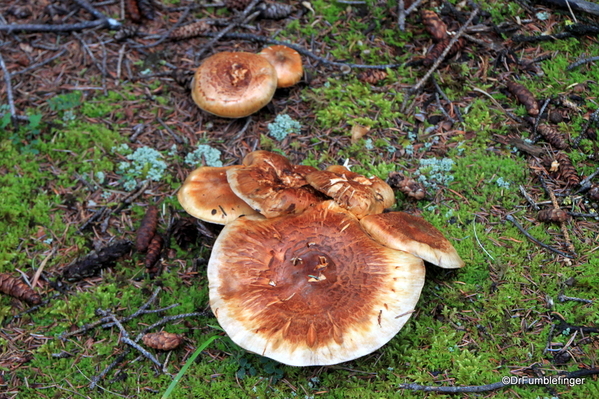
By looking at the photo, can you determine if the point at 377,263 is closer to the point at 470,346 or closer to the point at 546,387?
the point at 470,346

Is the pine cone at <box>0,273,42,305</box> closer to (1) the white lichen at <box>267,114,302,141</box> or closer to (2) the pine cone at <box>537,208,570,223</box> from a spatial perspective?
(1) the white lichen at <box>267,114,302,141</box>

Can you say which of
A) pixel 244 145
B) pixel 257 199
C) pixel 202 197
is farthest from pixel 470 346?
pixel 244 145

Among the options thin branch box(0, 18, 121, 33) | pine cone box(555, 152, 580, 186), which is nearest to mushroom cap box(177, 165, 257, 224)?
pine cone box(555, 152, 580, 186)

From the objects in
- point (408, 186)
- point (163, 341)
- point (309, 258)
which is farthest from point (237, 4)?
point (163, 341)

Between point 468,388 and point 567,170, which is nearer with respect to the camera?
point 468,388

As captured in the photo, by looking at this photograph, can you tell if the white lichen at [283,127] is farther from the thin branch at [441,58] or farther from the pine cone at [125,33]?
the pine cone at [125,33]

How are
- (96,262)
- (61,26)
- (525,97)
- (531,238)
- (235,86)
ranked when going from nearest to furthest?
1. (531,238)
2. (96,262)
3. (525,97)
4. (235,86)
5. (61,26)

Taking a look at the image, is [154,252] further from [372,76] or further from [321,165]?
[372,76]
